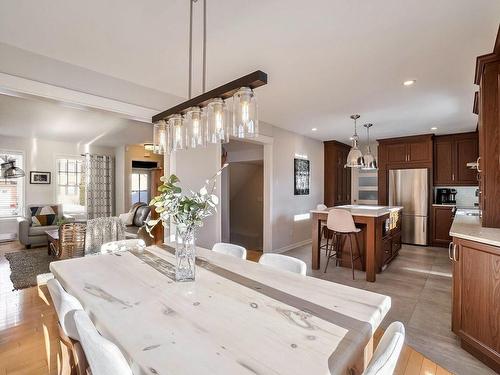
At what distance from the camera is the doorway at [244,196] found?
586 cm

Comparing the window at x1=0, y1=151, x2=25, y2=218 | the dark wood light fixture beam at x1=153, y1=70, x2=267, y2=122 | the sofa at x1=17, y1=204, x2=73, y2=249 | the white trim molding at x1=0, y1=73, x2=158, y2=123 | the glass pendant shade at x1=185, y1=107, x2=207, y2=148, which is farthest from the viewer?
the window at x1=0, y1=151, x2=25, y2=218

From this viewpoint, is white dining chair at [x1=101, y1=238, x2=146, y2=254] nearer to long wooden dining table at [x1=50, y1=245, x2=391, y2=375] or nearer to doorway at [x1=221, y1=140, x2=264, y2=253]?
long wooden dining table at [x1=50, y1=245, x2=391, y2=375]

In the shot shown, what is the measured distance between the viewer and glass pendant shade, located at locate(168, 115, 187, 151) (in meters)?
1.81

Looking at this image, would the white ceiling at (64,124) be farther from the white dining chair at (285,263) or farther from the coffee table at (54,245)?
the white dining chair at (285,263)

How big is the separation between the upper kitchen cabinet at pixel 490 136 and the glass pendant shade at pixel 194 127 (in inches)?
96.1

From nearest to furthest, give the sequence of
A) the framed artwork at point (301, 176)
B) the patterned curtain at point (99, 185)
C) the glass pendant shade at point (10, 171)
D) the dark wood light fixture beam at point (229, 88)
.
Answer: the dark wood light fixture beam at point (229, 88), the framed artwork at point (301, 176), the glass pendant shade at point (10, 171), the patterned curtain at point (99, 185)

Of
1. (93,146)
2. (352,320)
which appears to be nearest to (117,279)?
(352,320)

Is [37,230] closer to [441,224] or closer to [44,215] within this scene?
[44,215]

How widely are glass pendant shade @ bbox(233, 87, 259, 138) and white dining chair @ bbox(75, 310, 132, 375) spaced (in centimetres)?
114

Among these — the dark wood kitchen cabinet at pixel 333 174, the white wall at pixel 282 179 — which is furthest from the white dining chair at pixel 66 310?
the dark wood kitchen cabinet at pixel 333 174

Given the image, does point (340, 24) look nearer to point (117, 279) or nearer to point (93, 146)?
point (117, 279)

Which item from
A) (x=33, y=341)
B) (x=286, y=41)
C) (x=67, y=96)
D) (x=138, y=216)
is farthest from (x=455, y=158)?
(x=33, y=341)

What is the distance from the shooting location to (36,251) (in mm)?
5172

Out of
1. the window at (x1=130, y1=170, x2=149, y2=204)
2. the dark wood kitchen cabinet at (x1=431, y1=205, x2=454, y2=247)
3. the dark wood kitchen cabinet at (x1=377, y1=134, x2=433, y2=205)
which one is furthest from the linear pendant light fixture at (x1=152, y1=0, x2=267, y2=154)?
the window at (x1=130, y1=170, x2=149, y2=204)
